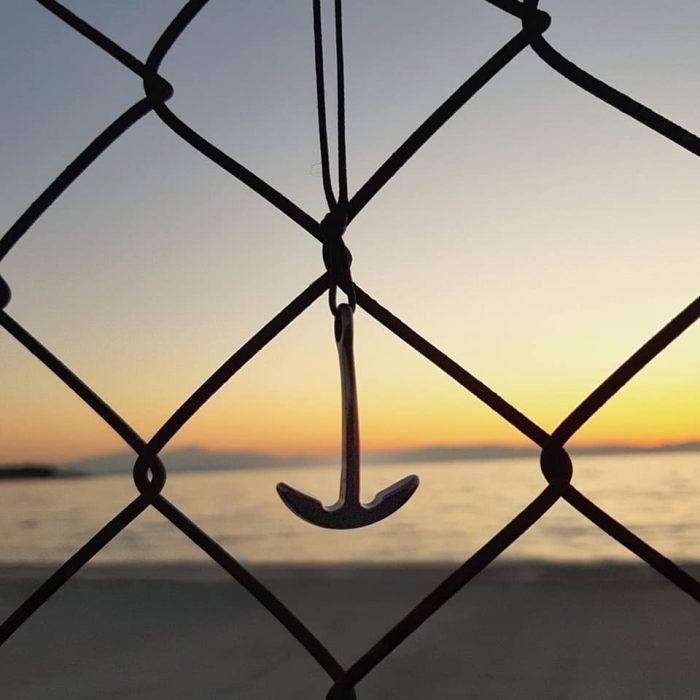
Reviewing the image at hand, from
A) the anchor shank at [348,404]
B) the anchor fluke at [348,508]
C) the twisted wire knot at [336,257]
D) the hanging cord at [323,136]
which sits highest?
the hanging cord at [323,136]

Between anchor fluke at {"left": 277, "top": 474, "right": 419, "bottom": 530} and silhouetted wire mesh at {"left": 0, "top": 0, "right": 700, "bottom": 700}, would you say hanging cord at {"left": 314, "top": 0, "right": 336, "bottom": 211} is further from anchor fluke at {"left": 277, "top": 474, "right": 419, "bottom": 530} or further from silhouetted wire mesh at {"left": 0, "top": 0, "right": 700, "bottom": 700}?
anchor fluke at {"left": 277, "top": 474, "right": 419, "bottom": 530}

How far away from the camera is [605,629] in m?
2.05

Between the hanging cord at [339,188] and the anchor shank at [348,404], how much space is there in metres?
0.01

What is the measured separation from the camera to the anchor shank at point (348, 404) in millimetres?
326

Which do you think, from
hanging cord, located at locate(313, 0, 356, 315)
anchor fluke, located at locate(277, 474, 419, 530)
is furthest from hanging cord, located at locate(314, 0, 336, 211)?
anchor fluke, located at locate(277, 474, 419, 530)

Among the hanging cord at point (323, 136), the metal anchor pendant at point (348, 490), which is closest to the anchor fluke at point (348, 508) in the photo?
the metal anchor pendant at point (348, 490)

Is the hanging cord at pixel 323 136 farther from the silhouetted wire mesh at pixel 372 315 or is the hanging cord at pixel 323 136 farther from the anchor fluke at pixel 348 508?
the anchor fluke at pixel 348 508

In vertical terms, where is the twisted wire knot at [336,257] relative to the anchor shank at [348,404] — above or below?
above

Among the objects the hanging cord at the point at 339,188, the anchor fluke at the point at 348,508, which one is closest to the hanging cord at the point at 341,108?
the hanging cord at the point at 339,188

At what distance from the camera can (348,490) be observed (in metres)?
0.32

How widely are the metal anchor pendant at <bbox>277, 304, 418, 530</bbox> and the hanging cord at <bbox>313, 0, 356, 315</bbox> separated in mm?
11

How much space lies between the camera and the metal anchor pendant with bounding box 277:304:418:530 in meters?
0.32

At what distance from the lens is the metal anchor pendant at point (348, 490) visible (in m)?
0.32

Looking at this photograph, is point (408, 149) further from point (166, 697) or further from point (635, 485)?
point (635, 485)
